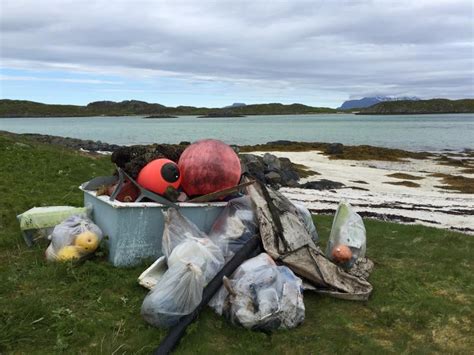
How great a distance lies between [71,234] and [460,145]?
4732 centimetres

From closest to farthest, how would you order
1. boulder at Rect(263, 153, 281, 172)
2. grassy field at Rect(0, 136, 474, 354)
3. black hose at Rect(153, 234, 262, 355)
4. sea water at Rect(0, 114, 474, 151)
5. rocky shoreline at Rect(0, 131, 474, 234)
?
black hose at Rect(153, 234, 262, 355), grassy field at Rect(0, 136, 474, 354), rocky shoreline at Rect(0, 131, 474, 234), boulder at Rect(263, 153, 281, 172), sea water at Rect(0, 114, 474, 151)

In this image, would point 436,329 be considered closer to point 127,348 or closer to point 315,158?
point 127,348

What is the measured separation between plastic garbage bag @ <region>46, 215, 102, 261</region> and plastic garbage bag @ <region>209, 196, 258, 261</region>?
1.46 metres

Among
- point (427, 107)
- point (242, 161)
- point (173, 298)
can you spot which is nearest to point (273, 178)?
point (242, 161)

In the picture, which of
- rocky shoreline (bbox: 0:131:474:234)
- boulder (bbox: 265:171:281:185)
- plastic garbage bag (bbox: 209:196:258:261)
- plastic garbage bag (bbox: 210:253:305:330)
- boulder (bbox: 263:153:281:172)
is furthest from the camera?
boulder (bbox: 263:153:281:172)

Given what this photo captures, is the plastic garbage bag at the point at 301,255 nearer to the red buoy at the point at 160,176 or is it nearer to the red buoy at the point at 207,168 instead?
the red buoy at the point at 207,168

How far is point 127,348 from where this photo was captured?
4.09 m

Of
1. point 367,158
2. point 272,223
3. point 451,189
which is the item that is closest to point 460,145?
point 367,158

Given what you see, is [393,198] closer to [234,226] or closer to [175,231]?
[234,226]

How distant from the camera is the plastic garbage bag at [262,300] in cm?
454

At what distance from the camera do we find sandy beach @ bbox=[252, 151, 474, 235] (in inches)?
463

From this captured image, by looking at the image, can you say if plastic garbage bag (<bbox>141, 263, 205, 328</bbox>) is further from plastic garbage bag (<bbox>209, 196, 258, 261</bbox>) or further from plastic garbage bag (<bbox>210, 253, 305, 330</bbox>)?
plastic garbage bag (<bbox>209, 196, 258, 261</bbox>)

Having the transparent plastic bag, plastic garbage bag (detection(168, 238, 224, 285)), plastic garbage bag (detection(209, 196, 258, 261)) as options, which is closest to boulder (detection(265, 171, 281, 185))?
plastic garbage bag (detection(209, 196, 258, 261))

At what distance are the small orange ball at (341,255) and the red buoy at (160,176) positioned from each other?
220 centimetres
